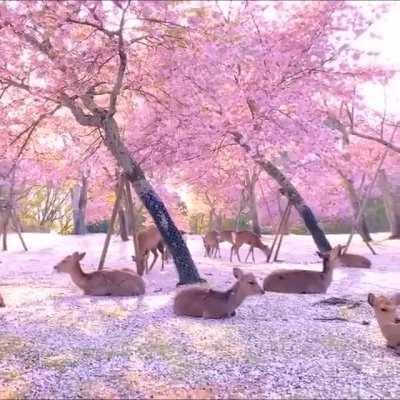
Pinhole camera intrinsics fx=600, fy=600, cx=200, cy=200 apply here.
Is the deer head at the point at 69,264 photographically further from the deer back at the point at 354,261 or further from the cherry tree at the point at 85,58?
the deer back at the point at 354,261

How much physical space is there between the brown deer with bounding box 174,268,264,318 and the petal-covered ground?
0.43ft

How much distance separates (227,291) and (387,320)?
1.67 m

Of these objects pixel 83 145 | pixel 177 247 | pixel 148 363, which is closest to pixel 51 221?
pixel 83 145

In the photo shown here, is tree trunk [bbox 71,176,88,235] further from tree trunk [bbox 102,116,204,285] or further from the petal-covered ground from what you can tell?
the petal-covered ground

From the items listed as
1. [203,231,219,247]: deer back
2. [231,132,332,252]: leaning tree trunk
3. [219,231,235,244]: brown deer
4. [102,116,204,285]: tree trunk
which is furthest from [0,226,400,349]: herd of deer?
[219,231,235,244]: brown deer

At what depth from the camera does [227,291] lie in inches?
238

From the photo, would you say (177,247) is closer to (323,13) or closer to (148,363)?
(148,363)

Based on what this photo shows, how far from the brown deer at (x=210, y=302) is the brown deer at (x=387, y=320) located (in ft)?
4.88

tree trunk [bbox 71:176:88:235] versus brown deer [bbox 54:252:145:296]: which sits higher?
tree trunk [bbox 71:176:88:235]

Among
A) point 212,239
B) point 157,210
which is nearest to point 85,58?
point 157,210

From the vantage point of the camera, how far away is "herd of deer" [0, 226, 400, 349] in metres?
5.03

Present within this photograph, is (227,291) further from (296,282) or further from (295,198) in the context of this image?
(295,198)

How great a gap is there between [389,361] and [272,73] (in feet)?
22.1

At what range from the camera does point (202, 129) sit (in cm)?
1027
